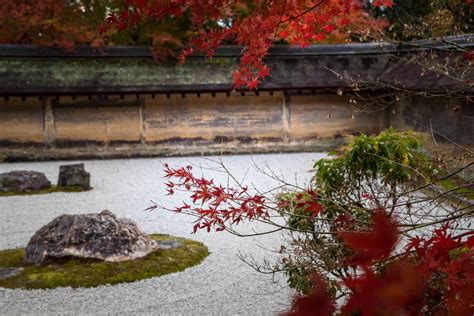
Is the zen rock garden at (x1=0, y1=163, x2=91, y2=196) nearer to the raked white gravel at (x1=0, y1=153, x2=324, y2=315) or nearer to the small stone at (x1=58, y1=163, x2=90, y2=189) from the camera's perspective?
the small stone at (x1=58, y1=163, x2=90, y2=189)

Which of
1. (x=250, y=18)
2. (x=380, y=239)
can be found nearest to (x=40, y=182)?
(x=250, y=18)

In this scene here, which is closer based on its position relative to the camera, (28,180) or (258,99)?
(28,180)

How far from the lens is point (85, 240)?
6.02 m

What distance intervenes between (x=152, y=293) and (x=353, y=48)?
1323 centimetres

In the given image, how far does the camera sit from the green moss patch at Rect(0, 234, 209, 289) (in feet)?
18.0

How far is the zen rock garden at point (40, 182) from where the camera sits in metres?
10.6

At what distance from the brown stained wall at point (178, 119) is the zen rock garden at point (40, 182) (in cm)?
413

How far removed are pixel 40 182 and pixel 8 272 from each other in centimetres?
525

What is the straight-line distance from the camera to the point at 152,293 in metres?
5.25

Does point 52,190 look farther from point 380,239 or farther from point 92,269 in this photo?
point 380,239

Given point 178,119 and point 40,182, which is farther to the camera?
point 178,119

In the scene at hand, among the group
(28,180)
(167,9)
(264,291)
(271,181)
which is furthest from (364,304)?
(28,180)

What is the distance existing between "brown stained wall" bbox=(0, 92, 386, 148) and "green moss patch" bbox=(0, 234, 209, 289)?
894cm

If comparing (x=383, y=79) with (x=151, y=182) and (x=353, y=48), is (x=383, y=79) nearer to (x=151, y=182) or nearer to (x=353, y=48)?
(x=353, y=48)
